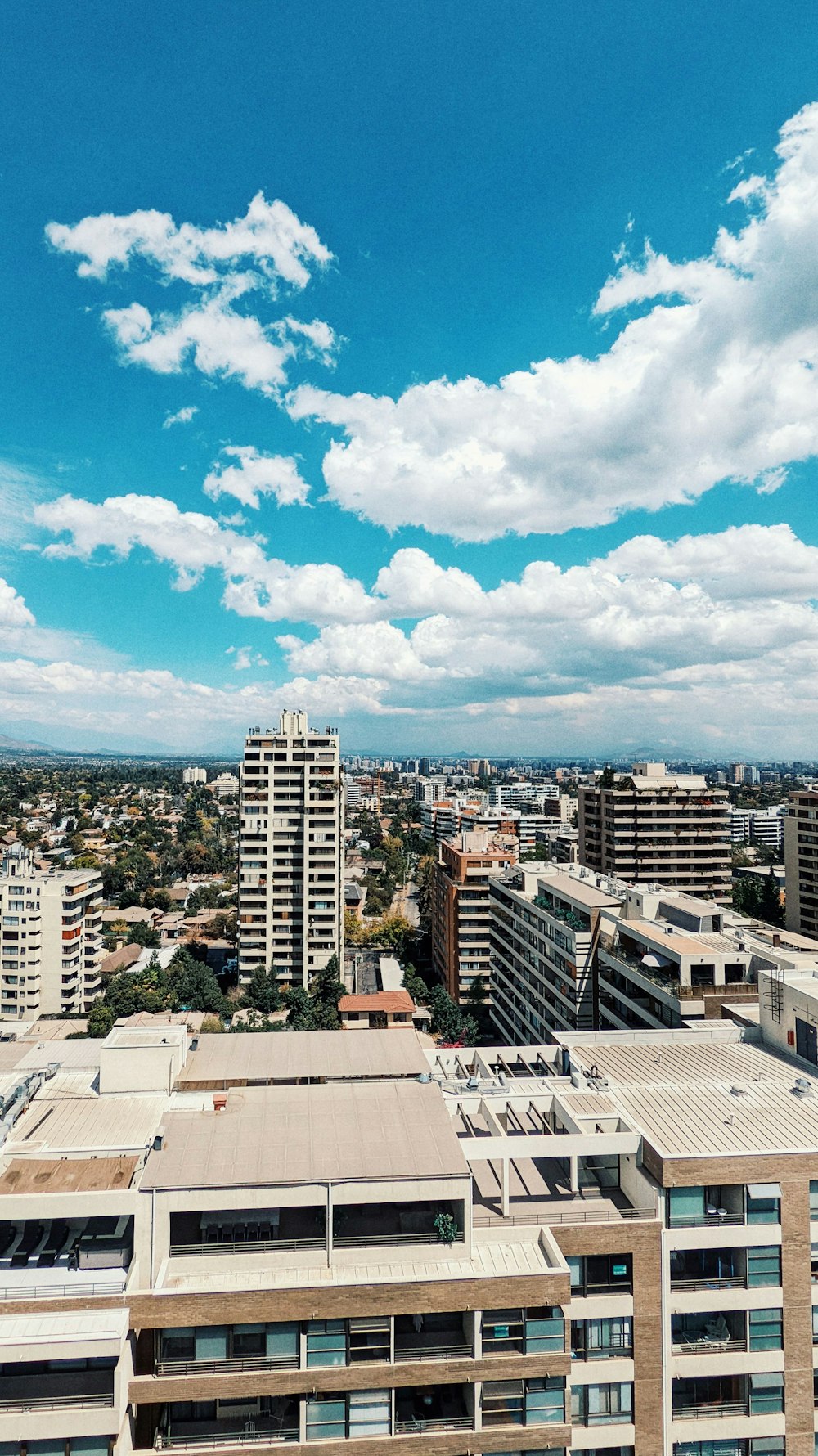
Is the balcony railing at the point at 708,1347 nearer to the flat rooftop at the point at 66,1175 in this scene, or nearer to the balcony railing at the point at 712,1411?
the balcony railing at the point at 712,1411

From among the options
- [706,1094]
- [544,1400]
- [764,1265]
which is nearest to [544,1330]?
[544,1400]

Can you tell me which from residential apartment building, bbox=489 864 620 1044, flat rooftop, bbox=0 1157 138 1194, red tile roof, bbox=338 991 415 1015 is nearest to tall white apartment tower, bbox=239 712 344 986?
red tile roof, bbox=338 991 415 1015

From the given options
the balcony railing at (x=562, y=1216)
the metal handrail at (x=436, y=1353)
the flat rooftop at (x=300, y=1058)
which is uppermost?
the flat rooftop at (x=300, y=1058)

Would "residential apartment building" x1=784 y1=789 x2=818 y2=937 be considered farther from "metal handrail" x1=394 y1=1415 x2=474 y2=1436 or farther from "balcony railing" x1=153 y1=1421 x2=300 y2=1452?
"balcony railing" x1=153 y1=1421 x2=300 y2=1452

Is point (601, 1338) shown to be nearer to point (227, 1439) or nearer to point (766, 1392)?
point (766, 1392)

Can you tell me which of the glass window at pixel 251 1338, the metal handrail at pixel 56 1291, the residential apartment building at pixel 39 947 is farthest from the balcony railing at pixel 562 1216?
the residential apartment building at pixel 39 947

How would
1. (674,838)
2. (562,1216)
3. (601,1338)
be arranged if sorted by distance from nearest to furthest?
(601,1338) → (562,1216) → (674,838)
